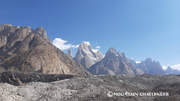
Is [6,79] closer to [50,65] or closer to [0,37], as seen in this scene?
[50,65]

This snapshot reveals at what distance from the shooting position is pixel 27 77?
31.3 metres

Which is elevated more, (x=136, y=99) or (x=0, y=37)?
(x=0, y=37)

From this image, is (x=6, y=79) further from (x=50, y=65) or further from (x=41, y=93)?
(x=50, y=65)

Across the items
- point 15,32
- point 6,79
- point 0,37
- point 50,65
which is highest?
point 15,32

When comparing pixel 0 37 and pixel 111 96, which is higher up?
pixel 0 37

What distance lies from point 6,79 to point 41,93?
101ft

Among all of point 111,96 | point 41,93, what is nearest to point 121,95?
point 111,96

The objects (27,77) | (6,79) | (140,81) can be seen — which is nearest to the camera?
(140,81)

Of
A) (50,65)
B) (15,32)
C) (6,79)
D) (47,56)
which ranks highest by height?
(15,32)

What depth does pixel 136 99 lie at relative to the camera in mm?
10961

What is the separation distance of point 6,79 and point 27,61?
82.3ft

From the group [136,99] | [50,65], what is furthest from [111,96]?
[50,65]

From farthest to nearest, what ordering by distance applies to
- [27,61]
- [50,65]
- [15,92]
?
[50,65], [27,61], [15,92]

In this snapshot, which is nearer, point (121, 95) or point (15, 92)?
point (15, 92)
